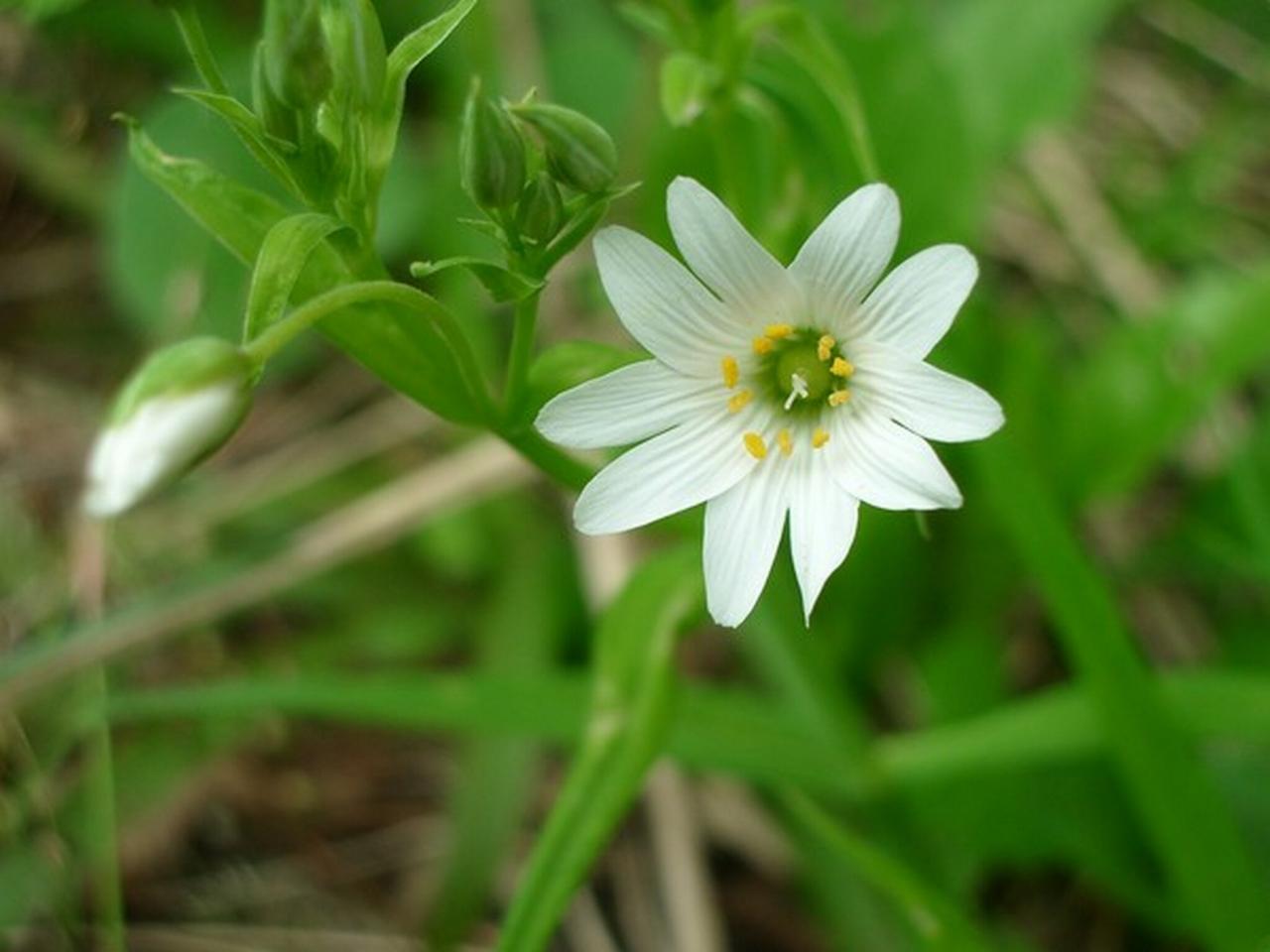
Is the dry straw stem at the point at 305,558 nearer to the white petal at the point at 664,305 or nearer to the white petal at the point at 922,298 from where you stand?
the white petal at the point at 664,305

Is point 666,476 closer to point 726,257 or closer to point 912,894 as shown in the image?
point 726,257

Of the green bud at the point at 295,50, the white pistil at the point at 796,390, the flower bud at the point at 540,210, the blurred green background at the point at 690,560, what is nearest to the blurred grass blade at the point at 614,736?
the blurred green background at the point at 690,560

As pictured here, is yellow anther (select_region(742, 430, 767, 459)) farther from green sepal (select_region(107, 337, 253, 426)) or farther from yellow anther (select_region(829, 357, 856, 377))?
green sepal (select_region(107, 337, 253, 426))

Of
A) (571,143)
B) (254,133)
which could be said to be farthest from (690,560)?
(254,133)

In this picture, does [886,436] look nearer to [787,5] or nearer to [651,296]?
[651,296]

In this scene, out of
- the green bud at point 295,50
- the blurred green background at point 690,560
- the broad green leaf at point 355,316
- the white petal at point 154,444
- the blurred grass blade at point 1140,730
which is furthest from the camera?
the blurred green background at point 690,560

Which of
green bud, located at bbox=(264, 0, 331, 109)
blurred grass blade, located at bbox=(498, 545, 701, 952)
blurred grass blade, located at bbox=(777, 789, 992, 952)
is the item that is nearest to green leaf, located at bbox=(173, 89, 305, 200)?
green bud, located at bbox=(264, 0, 331, 109)

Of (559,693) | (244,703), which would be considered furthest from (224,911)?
(559,693)
